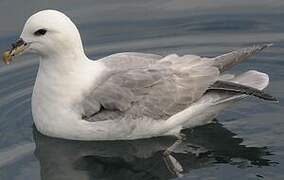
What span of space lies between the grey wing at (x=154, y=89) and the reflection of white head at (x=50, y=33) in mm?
479

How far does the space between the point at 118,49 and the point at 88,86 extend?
6.81ft

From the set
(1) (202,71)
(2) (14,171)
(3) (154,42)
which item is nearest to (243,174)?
(1) (202,71)

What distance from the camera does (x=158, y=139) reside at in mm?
8750

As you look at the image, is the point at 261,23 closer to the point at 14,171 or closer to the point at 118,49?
the point at 118,49

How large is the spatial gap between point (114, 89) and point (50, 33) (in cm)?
73

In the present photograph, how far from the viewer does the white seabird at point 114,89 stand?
8.33 m

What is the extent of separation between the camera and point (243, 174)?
8125 millimetres

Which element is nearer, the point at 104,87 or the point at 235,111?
the point at 104,87

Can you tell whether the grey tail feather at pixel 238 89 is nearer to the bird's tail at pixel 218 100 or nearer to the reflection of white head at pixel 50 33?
the bird's tail at pixel 218 100

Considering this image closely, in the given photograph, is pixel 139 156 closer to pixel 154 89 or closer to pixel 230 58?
pixel 154 89

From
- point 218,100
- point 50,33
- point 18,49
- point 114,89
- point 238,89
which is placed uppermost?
point 50,33

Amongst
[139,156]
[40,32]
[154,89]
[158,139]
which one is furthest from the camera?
[158,139]

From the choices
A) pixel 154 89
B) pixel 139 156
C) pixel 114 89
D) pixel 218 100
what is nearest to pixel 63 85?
pixel 114 89

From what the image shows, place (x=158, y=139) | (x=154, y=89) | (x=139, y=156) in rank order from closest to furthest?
1. (x=154, y=89)
2. (x=139, y=156)
3. (x=158, y=139)
